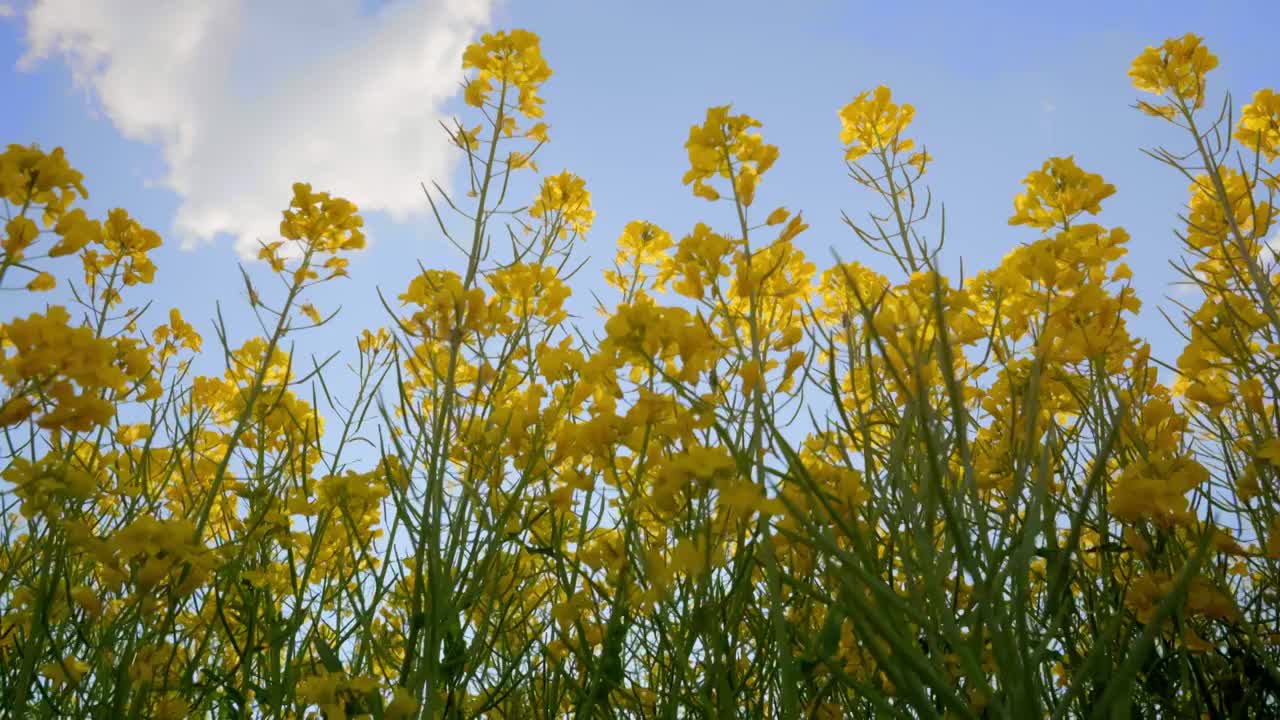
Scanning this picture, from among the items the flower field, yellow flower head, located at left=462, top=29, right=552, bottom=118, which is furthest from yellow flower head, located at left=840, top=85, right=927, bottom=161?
yellow flower head, located at left=462, top=29, right=552, bottom=118

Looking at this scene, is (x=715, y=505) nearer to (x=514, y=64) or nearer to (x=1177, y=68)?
(x=514, y=64)

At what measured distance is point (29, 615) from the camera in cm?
194

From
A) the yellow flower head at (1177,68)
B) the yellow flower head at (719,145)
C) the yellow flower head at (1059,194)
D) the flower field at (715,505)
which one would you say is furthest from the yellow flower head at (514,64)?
the yellow flower head at (1177,68)

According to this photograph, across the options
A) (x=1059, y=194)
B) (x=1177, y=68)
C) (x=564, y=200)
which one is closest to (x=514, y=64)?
(x=564, y=200)

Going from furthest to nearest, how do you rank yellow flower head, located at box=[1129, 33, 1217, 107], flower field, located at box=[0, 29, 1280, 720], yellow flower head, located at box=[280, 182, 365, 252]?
yellow flower head, located at box=[1129, 33, 1217, 107] < yellow flower head, located at box=[280, 182, 365, 252] < flower field, located at box=[0, 29, 1280, 720]

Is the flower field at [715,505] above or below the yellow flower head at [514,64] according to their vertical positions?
below

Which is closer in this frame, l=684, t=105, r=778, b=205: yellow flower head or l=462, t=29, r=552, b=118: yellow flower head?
l=684, t=105, r=778, b=205: yellow flower head

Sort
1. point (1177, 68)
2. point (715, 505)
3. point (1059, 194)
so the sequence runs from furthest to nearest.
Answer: point (1177, 68) → point (1059, 194) → point (715, 505)

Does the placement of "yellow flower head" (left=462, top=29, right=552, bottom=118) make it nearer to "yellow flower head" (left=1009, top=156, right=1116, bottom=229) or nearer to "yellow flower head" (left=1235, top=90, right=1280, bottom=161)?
"yellow flower head" (left=1009, top=156, right=1116, bottom=229)

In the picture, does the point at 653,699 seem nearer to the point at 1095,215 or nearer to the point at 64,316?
the point at 64,316

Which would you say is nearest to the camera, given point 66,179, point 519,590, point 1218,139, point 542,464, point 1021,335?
point 66,179

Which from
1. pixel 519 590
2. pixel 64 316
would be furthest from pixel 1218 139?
pixel 64 316

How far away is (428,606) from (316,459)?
208cm

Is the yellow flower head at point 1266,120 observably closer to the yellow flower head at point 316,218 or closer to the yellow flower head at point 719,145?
the yellow flower head at point 719,145
